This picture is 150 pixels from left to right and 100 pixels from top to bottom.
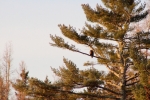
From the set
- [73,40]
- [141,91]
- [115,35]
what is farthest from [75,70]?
[141,91]

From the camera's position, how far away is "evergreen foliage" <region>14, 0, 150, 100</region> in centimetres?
1381

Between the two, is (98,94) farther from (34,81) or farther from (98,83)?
(34,81)

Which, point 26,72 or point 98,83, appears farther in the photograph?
point 26,72

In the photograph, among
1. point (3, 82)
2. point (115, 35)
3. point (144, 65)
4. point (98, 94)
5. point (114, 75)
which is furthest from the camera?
point (3, 82)

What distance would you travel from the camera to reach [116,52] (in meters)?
15.0

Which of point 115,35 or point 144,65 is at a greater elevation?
point 115,35

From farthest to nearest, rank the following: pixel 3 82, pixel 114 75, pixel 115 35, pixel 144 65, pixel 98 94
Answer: pixel 3 82, pixel 114 75, pixel 98 94, pixel 115 35, pixel 144 65

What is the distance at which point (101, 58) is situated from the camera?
48.2 feet

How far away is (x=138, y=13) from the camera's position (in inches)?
593

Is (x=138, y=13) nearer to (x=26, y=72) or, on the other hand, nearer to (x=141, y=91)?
(x=141, y=91)

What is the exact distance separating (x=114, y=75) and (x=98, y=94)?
1879mm

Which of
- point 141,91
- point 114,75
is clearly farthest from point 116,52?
point 141,91

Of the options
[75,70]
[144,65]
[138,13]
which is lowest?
[144,65]

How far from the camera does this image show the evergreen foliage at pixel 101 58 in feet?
45.3
